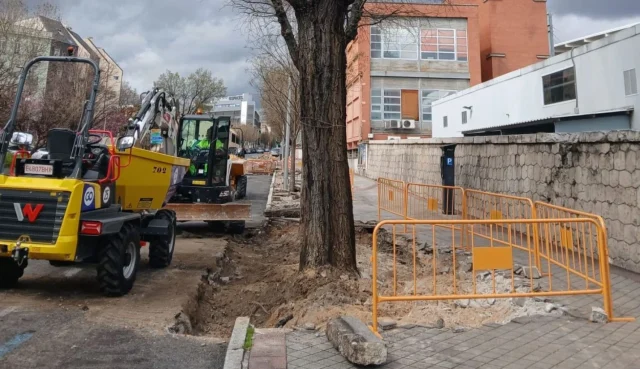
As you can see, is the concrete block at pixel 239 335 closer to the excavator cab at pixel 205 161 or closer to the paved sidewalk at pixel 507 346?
the paved sidewalk at pixel 507 346

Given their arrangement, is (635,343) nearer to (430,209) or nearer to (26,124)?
(430,209)

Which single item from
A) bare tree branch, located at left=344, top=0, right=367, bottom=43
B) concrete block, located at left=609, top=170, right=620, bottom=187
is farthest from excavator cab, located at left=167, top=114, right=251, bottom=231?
concrete block, located at left=609, top=170, right=620, bottom=187

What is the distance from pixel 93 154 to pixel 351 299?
4.34m

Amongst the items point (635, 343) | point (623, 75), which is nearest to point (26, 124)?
point (635, 343)

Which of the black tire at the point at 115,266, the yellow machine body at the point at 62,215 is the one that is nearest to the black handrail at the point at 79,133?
the yellow machine body at the point at 62,215

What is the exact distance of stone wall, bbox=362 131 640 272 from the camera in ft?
22.3

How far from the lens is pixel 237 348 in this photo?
4.00m

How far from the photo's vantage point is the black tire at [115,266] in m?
5.90

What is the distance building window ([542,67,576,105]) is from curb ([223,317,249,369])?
2148cm

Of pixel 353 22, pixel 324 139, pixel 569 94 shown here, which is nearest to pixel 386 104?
pixel 569 94

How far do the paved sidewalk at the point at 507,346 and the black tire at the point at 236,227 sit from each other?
7510 mm

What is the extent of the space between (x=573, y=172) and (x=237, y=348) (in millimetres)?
7182

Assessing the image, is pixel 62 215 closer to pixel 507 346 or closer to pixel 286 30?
pixel 286 30

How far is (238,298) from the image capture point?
6.75 meters
